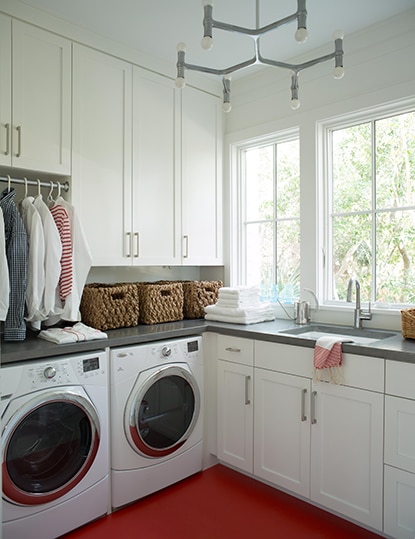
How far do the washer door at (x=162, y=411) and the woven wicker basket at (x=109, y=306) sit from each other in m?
0.42

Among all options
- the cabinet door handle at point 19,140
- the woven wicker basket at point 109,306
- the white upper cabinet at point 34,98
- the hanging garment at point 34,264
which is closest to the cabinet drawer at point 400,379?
the woven wicker basket at point 109,306

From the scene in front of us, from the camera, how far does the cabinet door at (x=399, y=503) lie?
1886 millimetres

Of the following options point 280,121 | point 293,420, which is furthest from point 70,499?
point 280,121

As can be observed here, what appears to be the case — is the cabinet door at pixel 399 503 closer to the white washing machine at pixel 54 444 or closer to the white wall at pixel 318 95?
the white wall at pixel 318 95

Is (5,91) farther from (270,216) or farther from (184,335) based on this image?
(270,216)

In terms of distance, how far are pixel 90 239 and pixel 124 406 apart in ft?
3.28

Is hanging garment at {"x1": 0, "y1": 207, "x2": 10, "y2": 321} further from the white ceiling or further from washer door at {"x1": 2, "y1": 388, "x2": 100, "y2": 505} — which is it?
the white ceiling

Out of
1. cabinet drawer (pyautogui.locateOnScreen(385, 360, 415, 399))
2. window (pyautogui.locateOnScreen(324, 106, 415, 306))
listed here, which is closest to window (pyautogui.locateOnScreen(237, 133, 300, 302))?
window (pyautogui.locateOnScreen(324, 106, 415, 306))

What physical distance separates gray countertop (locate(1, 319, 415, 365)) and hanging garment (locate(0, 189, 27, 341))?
0.07 metres

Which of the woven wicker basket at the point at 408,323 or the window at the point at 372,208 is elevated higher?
the window at the point at 372,208

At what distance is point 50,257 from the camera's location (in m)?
2.29

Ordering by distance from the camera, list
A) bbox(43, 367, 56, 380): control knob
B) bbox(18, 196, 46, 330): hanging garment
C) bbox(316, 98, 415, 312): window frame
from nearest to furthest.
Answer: bbox(43, 367, 56, 380): control knob, bbox(18, 196, 46, 330): hanging garment, bbox(316, 98, 415, 312): window frame

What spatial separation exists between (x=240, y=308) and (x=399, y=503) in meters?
1.36

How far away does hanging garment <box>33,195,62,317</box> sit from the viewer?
228cm
